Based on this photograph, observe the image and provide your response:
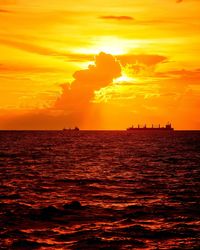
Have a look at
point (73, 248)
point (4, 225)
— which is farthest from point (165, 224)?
point (4, 225)

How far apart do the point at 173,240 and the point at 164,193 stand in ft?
60.1

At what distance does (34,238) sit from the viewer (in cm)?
2708

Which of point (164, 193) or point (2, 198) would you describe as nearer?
point (2, 198)

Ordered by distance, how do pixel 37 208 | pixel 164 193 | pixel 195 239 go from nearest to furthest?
pixel 195 239, pixel 37 208, pixel 164 193

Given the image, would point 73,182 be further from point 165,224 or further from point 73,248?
point 73,248

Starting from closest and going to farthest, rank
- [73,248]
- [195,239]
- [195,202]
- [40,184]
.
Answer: [73,248] → [195,239] → [195,202] → [40,184]

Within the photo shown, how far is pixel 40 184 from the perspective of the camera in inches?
2037

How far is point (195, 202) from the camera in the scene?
Result: 1554 inches

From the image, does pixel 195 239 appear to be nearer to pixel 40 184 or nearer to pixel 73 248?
pixel 73 248

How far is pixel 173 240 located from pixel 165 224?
3.85 meters

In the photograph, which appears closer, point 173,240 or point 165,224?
point 173,240

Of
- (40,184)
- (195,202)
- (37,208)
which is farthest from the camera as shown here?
(40,184)

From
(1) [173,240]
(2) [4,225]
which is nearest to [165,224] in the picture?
(1) [173,240]

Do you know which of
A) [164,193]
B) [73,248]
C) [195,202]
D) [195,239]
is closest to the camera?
[73,248]
